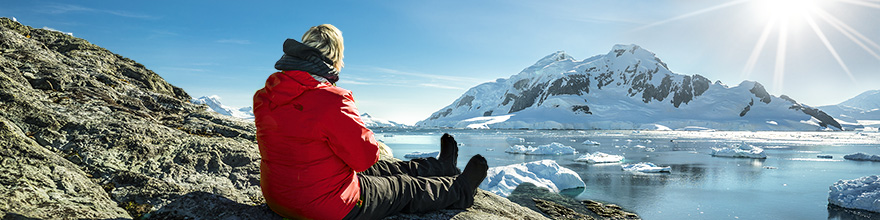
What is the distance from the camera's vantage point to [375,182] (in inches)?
94.9

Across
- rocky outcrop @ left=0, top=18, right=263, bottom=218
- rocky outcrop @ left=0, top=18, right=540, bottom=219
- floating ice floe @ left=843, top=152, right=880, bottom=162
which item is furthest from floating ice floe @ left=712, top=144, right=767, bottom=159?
rocky outcrop @ left=0, top=18, right=263, bottom=218

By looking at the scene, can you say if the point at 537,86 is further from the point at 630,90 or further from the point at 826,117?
the point at 826,117

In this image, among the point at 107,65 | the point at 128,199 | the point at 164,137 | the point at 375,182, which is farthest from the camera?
the point at 107,65

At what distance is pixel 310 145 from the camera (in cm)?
201

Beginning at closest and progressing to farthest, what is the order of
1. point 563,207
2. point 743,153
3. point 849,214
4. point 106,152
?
point 106,152, point 563,207, point 849,214, point 743,153

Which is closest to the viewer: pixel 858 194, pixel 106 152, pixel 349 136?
pixel 349 136

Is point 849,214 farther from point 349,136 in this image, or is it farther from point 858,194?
point 349,136

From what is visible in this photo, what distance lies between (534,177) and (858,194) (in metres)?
8.28

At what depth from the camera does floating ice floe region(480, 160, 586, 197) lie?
39.8 feet

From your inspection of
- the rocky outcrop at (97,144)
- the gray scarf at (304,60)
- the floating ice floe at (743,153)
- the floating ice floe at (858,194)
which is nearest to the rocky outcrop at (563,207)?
the rocky outcrop at (97,144)

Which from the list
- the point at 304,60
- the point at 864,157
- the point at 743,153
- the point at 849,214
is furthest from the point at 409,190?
the point at 864,157

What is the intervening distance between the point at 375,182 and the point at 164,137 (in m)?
1.63

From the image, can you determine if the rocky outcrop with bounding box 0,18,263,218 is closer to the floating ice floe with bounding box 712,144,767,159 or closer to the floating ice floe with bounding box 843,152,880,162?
the floating ice floe with bounding box 712,144,767,159

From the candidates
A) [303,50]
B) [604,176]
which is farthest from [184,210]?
[604,176]
